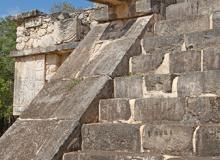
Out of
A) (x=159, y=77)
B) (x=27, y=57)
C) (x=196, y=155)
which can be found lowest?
(x=196, y=155)

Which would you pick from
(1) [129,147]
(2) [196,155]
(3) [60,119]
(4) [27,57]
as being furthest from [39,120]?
(4) [27,57]

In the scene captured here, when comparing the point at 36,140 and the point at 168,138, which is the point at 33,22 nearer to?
the point at 36,140

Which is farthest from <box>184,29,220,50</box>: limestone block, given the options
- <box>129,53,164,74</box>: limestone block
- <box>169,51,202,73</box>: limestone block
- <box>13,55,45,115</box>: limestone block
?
<box>13,55,45,115</box>: limestone block

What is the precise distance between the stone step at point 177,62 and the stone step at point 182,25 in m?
0.51

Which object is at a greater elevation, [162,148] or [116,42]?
[116,42]

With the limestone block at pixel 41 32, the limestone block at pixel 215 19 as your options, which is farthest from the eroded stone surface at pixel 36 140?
the limestone block at pixel 41 32

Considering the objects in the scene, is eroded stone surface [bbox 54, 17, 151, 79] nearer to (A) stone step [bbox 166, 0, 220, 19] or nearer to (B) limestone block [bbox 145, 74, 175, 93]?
(A) stone step [bbox 166, 0, 220, 19]

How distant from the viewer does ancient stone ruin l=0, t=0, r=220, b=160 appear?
3.62 metres

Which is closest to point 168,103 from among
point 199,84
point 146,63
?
point 199,84

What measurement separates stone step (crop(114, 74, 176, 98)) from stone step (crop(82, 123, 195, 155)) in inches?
19.0

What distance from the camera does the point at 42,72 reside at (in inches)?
267

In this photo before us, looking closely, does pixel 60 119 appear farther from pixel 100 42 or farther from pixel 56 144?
pixel 100 42

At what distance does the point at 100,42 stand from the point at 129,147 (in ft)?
6.21

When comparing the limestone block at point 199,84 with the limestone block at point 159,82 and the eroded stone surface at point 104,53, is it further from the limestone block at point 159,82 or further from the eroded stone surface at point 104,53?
the eroded stone surface at point 104,53
